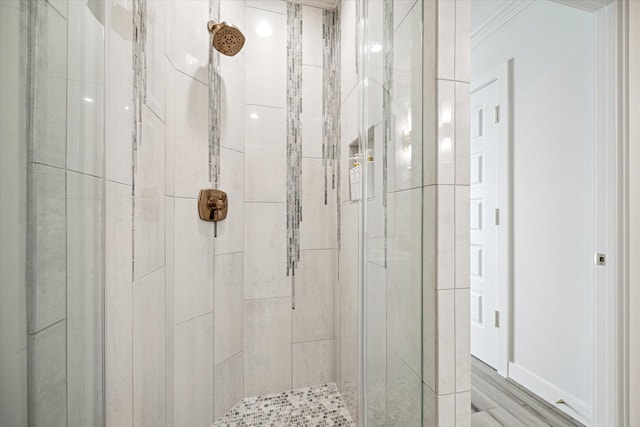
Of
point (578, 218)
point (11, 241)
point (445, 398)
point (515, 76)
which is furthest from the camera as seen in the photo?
point (515, 76)

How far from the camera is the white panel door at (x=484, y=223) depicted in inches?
75.5

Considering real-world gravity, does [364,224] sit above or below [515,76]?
below

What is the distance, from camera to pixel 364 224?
773 millimetres

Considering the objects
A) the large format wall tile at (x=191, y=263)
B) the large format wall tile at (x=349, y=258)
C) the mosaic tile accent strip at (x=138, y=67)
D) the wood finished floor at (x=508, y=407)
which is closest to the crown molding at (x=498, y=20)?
the large format wall tile at (x=349, y=258)

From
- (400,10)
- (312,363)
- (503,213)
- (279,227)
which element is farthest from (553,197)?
(312,363)

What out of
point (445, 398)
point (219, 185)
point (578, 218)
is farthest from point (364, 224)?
point (578, 218)

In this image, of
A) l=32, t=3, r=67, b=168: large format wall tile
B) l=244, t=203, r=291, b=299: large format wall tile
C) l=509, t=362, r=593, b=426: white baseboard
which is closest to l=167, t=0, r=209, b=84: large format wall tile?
l=244, t=203, r=291, b=299: large format wall tile

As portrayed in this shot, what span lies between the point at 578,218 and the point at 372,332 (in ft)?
4.51

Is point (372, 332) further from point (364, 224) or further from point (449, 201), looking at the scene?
point (449, 201)

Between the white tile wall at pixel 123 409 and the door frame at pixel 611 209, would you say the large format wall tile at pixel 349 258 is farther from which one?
the door frame at pixel 611 209

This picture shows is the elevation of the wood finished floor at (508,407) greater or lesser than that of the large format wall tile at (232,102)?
lesser

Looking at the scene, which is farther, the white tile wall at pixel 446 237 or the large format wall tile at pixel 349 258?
the large format wall tile at pixel 349 258

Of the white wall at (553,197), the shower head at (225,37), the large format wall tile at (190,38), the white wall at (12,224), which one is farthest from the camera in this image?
the white wall at (553,197)

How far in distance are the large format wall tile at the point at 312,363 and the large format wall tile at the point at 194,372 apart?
461 millimetres
